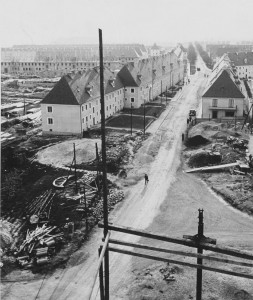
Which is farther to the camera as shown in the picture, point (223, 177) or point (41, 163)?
point (41, 163)

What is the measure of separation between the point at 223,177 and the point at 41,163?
17.4m

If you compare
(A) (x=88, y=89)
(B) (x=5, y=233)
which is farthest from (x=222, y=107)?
(B) (x=5, y=233)

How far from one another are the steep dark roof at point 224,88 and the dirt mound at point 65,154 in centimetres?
1952

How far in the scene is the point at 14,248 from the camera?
2442 cm

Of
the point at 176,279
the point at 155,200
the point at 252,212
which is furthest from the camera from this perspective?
the point at 155,200

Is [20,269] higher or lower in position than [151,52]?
lower

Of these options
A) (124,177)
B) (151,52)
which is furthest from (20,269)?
(151,52)

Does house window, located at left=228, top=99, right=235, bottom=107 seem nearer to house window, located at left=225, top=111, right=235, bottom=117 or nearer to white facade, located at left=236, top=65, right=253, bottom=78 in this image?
house window, located at left=225, top=111, right=235, bottom=117

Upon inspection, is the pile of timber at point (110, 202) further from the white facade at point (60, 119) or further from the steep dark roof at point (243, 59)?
the steep dark roof at point (243, 59)

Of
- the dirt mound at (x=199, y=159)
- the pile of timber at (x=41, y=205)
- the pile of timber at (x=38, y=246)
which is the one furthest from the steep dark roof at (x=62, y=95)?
the pile of timber at (x=38, y=246)

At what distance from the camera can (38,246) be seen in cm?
2420

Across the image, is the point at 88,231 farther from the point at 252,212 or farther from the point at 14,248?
the point at 252,212

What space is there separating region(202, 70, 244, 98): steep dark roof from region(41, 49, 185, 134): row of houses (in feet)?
41.4

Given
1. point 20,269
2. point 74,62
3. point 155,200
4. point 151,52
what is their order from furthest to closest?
point 151,52, point 74,62, point 155,200, point 20,269
